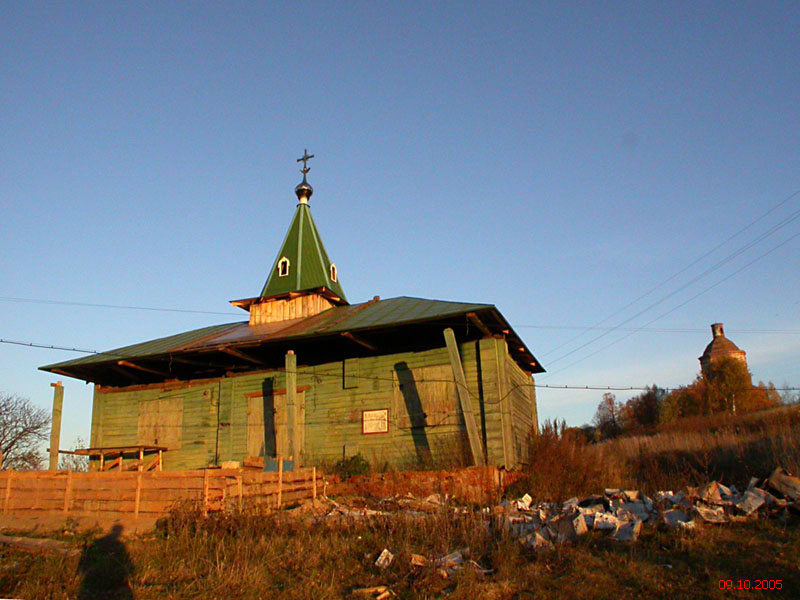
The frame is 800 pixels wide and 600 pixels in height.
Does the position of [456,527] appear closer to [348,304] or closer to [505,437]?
[505,437]

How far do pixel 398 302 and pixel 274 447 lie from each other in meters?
6.24

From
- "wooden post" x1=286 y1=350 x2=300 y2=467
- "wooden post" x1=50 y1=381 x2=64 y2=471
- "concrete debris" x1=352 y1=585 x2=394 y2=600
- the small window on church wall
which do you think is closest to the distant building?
the small window on church wall

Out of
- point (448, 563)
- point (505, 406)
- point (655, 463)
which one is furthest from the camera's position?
point (505, 406)

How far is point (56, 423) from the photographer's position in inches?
827

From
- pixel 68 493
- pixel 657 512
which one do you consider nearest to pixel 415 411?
pixel 657 512

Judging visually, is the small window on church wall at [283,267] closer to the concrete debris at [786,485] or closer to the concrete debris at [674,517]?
the concrete debris at [674,517]

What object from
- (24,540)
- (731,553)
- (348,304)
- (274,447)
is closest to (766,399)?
(348,304)

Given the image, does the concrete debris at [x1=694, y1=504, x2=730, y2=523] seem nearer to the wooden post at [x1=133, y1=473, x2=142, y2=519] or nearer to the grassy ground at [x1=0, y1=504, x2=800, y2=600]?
the grassy ground at [x1=0, y1=504, x2=800, y2=600]

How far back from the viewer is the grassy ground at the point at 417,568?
730cm

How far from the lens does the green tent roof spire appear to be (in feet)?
80.7

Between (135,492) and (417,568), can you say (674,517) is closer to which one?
(417,568)
